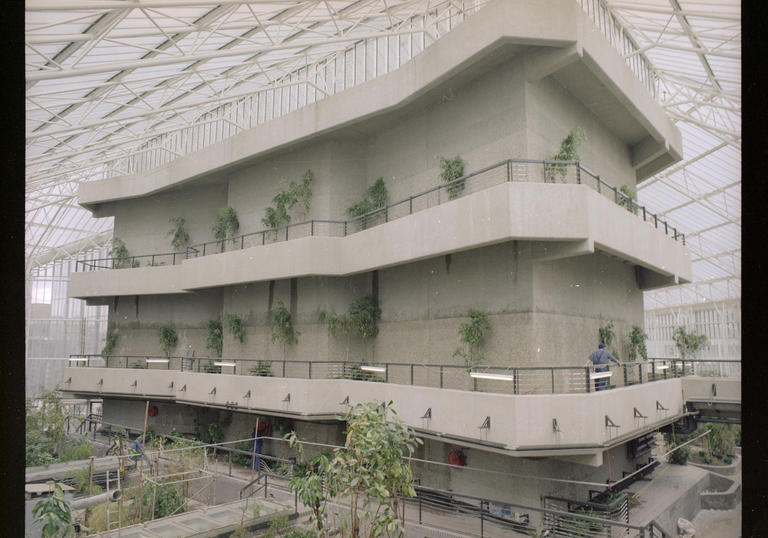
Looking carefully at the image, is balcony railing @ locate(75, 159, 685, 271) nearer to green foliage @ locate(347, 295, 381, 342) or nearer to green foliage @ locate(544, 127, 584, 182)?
green foliage @ locate(544, 127, 584, 182)

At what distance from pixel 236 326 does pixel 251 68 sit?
12091 mm

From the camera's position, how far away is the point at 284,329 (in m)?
21.3

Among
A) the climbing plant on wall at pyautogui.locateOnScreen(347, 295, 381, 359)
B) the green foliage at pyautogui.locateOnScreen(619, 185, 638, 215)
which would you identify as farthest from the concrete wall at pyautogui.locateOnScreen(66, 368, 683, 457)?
the green foliage at pyautogui.locateOnScreen(619, 185, 638, 215)

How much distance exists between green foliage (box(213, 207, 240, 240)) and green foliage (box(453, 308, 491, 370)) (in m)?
13.7

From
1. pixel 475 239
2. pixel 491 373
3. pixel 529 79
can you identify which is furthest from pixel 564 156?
pixel 491 373

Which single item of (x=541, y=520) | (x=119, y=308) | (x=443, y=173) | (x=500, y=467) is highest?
(x=443, y=173)

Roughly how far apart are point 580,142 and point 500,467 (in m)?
10.0

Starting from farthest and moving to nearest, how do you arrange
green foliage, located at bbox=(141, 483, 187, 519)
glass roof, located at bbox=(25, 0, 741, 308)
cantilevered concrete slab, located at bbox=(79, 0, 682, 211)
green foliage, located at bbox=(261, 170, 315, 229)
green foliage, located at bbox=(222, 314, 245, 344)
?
1. green foliage, located at bbox=(222, 314, 245, 344)
2. green foliage, located at bbox=(261, 170, 315, 229)
3. cantilevered concrete slab, located at bbox=(79, 0, 682, 211)
4. glass roof, located at bbox=(25, 0, 741, 308)
5. green foliage, located at bbox=(141, 483, 187, 519)

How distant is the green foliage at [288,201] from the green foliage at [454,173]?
661cm

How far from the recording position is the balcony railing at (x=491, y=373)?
13.7 meters

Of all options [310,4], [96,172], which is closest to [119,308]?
[96,172]

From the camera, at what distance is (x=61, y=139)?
69.7 ft

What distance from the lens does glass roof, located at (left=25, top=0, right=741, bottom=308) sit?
43.2 ft
